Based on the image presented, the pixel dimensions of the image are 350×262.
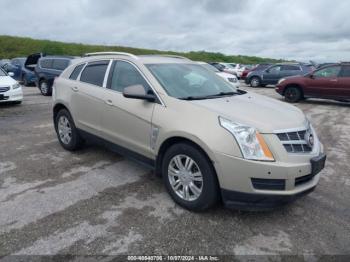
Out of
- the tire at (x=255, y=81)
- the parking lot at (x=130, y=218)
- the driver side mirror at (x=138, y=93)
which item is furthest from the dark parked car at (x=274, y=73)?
the driver side mirror at (x=138, y=93)

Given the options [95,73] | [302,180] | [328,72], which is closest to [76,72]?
[95,73]

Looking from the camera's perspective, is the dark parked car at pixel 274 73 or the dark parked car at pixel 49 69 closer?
the dark parked car at pixel 49 69

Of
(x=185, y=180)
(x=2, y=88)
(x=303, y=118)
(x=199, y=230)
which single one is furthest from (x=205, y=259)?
(x=2, y=88)

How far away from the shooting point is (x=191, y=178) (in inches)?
138

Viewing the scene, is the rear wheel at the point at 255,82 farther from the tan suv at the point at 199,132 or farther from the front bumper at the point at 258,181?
the front bumper at the point at 258,181

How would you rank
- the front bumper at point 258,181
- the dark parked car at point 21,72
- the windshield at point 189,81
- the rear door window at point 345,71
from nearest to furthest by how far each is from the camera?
the front bumper at point 258,181
the windshield at point 189,81
the rear door window at point 345,71
the dark parked car at point 21,72

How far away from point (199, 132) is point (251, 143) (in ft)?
1.75

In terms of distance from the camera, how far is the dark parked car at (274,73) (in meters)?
20.0

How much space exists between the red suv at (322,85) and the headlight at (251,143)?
1051cm

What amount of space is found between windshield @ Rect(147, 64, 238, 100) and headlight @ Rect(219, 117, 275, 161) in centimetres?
89

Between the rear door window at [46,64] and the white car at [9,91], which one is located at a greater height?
the rear door window at [46,64]

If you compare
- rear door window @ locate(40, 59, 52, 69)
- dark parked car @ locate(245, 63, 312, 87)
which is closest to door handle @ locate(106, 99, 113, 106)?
rear door window @ locate(40, 59, 52, 69)

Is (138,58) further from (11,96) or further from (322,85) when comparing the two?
(322,85)

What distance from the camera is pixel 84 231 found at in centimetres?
316
